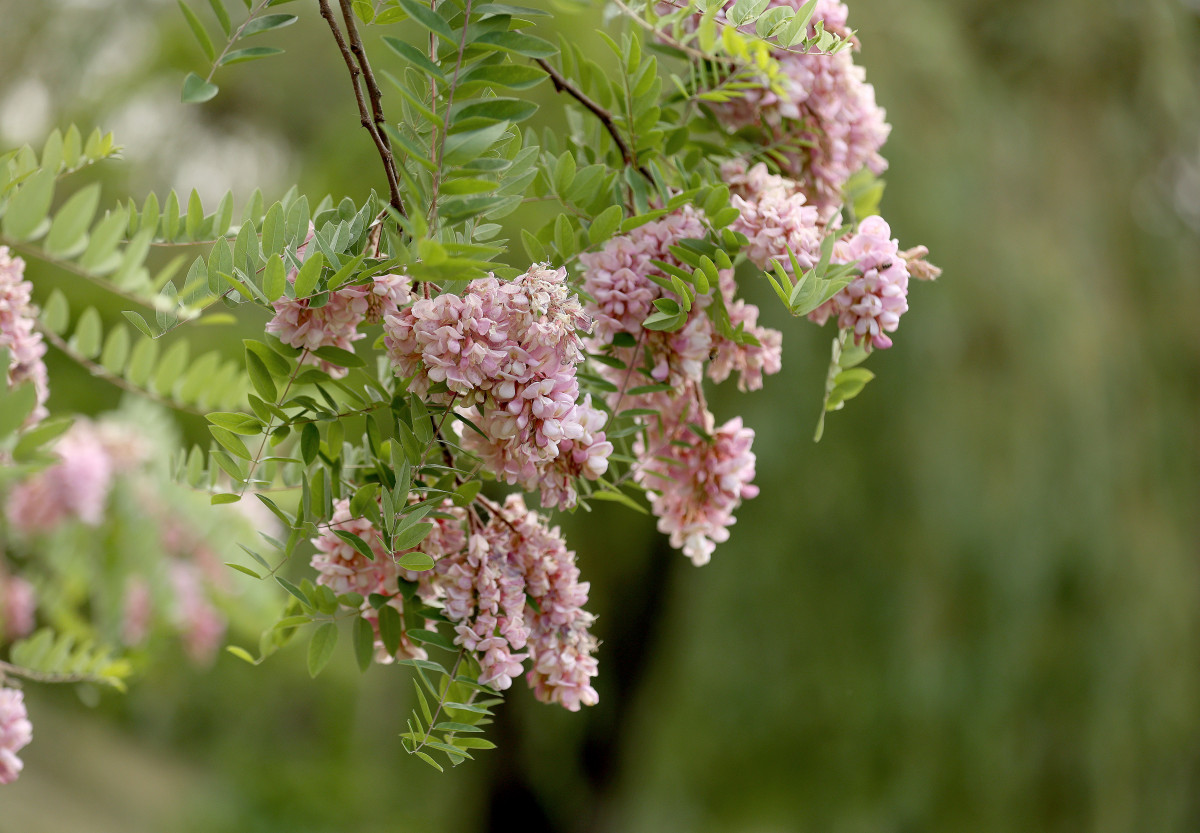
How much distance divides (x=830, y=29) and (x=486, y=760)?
7.86ft

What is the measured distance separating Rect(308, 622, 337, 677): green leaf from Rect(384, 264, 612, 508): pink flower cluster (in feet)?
0.52

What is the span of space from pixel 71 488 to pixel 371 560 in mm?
960

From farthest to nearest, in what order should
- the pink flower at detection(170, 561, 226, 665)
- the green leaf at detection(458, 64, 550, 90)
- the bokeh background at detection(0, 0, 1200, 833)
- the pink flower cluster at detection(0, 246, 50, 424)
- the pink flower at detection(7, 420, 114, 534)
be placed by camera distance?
the bokeh background at detection(0, 0, 1200, 833)
the pink flower at detection(170, 561, 226, 665)
the pink flower at detection(7, 420, 114, 534)
the pink flower cluster at detection(0, 246, 50, 424)
the green leaf at detection(458, 64, 550, 90)

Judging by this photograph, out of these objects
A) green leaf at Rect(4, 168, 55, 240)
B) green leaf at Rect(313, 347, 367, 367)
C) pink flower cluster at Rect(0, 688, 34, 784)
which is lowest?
pink flower cluster at Rect(0, 688, 34, 784)

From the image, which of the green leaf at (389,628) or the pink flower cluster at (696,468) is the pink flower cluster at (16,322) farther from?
the pink flower cluster at (696,468)

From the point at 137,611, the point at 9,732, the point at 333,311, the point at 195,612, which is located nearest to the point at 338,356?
the point at 333,311

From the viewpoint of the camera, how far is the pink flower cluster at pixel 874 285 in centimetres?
44

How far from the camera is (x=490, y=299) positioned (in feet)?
1.20

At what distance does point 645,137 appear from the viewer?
51 cm

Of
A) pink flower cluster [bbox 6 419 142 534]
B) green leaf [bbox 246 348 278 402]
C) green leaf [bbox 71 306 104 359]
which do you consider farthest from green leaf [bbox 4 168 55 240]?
pink flower cluster [bbox 6 419 142 534]

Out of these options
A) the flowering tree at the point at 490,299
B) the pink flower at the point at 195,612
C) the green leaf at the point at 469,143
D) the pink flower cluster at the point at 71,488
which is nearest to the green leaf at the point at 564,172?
the flowering tree at the point at 490,299

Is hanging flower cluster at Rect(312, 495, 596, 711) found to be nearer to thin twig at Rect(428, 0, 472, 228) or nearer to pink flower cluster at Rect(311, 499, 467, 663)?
pink flower cluster at Rect(311, 499, 467, 663)

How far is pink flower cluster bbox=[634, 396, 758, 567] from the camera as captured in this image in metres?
0.52

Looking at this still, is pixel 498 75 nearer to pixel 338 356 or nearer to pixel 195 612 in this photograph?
pixel 338 356
